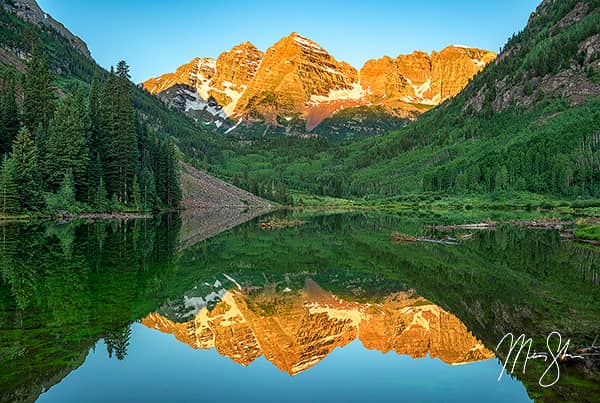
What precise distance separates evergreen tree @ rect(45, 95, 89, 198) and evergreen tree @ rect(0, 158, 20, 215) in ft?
34.6

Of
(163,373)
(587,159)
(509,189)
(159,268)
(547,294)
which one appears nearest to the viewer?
(163,373)

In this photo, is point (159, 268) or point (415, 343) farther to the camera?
point (159, 268)

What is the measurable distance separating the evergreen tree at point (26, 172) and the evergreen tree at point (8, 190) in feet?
3.58

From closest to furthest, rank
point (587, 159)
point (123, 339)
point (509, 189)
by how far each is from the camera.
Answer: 1. point (123, 339)
2. point (587, 159)
3. point (509, 189)

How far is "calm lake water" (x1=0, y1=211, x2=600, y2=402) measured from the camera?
1369 centimetres

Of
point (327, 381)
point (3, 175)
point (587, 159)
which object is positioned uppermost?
point (587, 159)

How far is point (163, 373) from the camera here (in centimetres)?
1484

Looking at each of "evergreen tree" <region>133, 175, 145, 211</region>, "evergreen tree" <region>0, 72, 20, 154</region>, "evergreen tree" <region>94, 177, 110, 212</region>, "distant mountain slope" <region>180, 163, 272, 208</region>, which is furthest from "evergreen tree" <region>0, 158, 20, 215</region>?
"distant mountain slope" <region>180, 163, 272, 208</region>

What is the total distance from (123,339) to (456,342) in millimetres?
12396

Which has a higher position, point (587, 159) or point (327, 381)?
point (587, 159)

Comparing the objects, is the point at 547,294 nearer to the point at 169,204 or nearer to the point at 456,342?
the point at 456,342

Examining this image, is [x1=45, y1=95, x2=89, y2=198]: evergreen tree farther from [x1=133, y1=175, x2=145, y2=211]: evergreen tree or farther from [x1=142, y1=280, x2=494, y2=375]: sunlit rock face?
[x1=142, y1=280, x2=494, y2=375]: sunlit rock face

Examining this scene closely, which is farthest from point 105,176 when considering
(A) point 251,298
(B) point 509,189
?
(B) point 509,189
